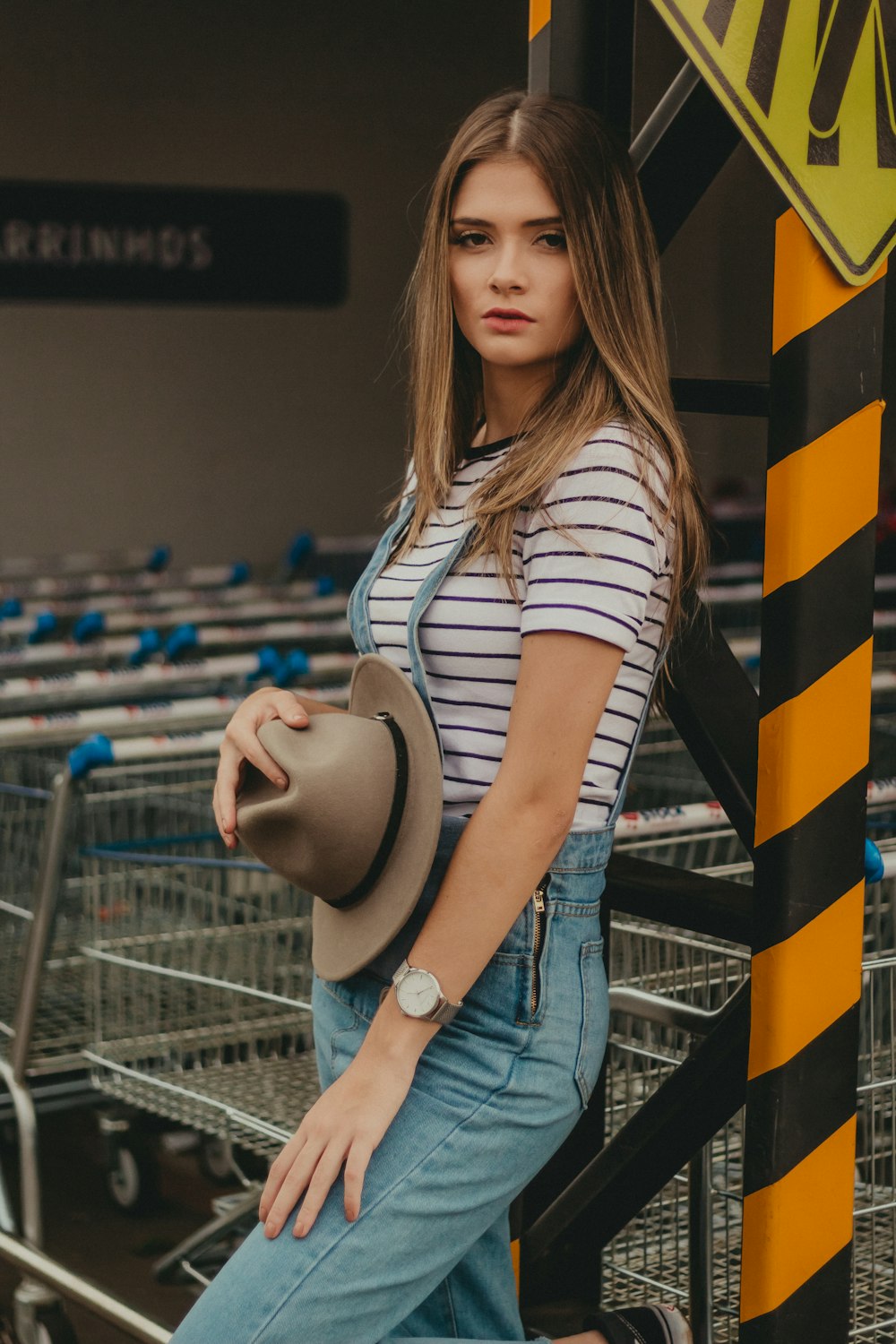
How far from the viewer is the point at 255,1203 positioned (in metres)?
3.01

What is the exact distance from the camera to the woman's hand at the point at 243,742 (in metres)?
1.67

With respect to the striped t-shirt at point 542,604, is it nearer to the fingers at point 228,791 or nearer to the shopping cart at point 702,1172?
the fingers at point 228,791

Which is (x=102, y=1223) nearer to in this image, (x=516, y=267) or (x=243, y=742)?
(x=243, y=742)

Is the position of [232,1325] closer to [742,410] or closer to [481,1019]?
[481,1019]

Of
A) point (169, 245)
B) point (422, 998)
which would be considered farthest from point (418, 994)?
A: point (169, 245)

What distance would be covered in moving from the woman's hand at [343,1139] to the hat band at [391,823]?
17 cm

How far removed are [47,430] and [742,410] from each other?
5860mm

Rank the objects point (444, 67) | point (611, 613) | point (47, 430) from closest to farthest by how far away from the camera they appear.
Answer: point (611, 613) → point (47, 430) → point (444, 67)

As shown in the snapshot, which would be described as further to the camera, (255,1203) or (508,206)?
(255,1203)

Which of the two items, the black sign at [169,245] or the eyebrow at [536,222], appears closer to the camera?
the eyebrow at [536,222]

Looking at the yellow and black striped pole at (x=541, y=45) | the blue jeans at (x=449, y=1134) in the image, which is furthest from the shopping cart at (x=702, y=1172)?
the yellow and black striped pole at (x=541, y=45)

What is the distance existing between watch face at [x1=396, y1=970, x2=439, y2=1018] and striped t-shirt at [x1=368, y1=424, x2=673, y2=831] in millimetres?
180

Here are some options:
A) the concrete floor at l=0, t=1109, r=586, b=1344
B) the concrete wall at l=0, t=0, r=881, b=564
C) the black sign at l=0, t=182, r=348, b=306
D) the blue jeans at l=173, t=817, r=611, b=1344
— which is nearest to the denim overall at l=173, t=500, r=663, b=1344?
the blue jeans at l=173, t=817, r=611, b=1344

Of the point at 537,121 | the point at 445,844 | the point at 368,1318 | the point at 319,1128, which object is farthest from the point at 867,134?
the point at 368,1318
